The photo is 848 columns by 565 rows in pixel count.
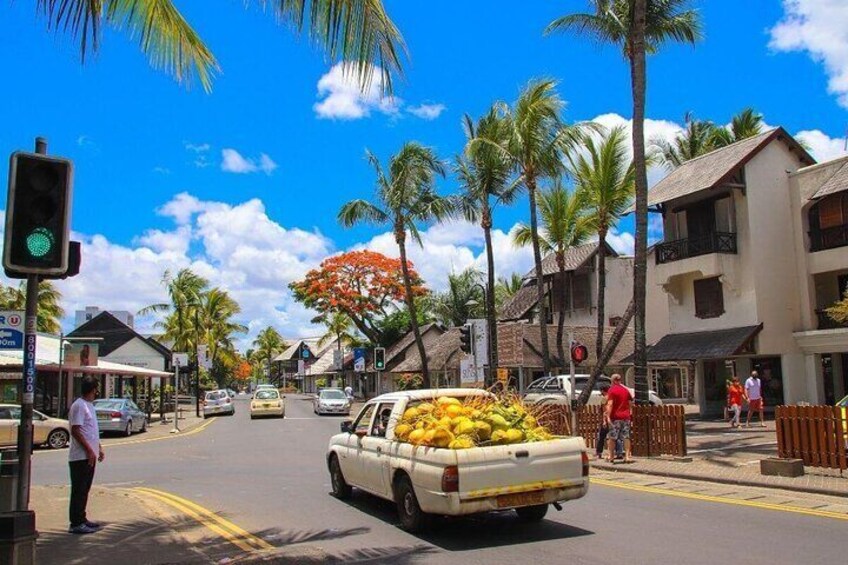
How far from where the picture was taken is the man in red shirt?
14.8 metres

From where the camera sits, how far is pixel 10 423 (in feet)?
68.7

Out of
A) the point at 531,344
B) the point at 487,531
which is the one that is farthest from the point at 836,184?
the point at 487,531

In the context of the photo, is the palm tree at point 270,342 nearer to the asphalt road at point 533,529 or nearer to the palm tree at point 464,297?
the palm tree at point 464,297

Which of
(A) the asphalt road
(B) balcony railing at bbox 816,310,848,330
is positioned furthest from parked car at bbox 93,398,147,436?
(B) balcony railing at bbox 816,310,848,330

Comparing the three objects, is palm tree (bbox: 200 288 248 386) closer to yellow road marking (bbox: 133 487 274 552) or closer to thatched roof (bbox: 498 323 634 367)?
thatched roof (bbox: 498 323 634 367)

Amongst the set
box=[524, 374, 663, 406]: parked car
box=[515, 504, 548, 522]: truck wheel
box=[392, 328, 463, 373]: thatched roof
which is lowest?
box=[515, 504, 548, 522]: truck wheel

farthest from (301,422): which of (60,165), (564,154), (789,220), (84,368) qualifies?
(60,165)

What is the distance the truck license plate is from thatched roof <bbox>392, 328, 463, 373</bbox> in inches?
1261

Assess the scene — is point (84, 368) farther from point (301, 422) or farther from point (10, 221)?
point (10, 221)

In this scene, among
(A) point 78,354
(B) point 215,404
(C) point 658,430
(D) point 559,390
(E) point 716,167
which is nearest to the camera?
(C) point 658,430

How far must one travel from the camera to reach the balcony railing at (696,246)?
26.2m

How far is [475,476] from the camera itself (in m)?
7.83

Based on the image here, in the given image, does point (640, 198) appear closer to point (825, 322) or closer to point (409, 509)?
point (825, 322)

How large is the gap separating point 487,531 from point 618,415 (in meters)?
6.88
